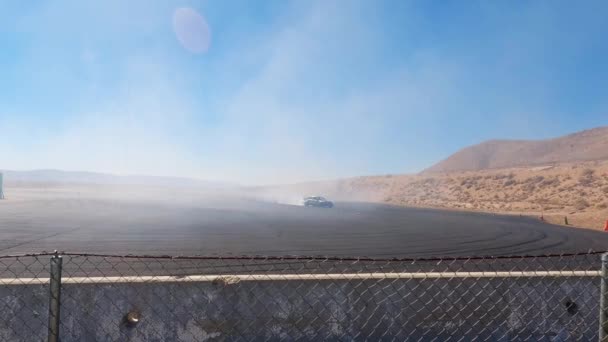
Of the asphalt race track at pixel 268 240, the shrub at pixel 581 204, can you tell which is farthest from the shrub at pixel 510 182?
the asphalt race track at pixel 268 240

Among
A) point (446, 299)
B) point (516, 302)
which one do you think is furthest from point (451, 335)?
point (516, 302)

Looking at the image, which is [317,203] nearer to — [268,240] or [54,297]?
[268,240]

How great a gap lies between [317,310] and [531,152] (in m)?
181

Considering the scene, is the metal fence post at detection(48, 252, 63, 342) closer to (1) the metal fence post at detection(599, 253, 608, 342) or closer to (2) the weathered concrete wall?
(2) the weathered concrete wall

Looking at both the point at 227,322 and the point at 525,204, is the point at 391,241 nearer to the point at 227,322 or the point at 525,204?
the point at 227,322

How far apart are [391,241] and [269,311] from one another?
13777mm

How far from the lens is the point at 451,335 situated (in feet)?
11.6

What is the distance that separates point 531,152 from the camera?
160 m

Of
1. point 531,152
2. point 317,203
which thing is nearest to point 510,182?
point 317,203

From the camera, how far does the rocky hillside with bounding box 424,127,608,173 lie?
117 meters

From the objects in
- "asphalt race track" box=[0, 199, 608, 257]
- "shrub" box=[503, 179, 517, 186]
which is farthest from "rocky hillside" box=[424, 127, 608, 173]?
"asphalt race track" box=[0, 199, 608, 257]

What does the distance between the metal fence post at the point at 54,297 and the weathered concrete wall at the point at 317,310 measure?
0.31 m

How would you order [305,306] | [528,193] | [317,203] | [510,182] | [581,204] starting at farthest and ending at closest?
[510,182], [528,193], [317,203], [581,204], [305,306]

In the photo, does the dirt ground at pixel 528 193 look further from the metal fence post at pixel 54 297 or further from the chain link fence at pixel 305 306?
the metal fence post at pixel 54 297
